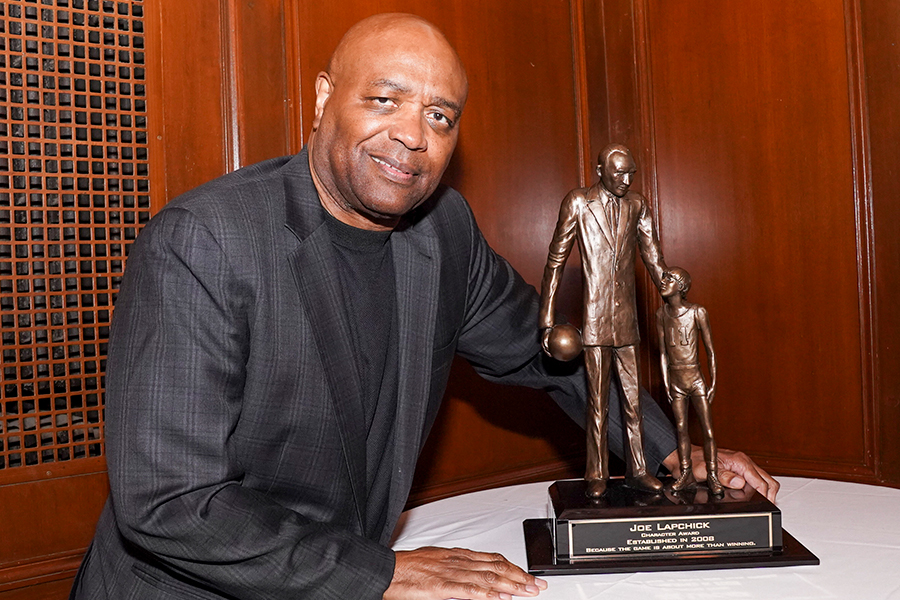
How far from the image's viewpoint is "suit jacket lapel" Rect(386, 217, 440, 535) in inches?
54.5

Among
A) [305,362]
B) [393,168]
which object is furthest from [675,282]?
[305,362]

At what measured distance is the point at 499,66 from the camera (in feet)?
7.84

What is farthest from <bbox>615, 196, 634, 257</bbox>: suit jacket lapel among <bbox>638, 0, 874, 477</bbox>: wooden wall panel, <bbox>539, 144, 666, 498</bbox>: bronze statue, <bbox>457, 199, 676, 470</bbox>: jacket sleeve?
<bbox>638, 0, 874, 477</bbox>: wooden wall panel

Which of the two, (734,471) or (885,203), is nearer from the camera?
(734,471)

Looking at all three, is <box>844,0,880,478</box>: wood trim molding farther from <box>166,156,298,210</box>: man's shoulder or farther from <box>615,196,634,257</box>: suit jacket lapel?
<box>166,156,298,210</box>: man's shoulder

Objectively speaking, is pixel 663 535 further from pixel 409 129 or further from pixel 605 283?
pixel 409 129

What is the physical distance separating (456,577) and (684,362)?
0.54m

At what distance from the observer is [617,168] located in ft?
4.48

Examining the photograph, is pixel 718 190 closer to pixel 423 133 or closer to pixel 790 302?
pixel 790 302

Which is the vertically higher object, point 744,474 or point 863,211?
point 863,211

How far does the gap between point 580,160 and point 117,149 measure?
1394 millimetres

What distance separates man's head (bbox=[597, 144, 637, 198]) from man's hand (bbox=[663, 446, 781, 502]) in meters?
0.51

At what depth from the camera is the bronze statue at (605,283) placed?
4.60ft

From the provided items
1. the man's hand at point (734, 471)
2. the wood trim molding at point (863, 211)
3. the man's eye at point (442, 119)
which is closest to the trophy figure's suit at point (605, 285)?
the man's hand at point (734, 471)
